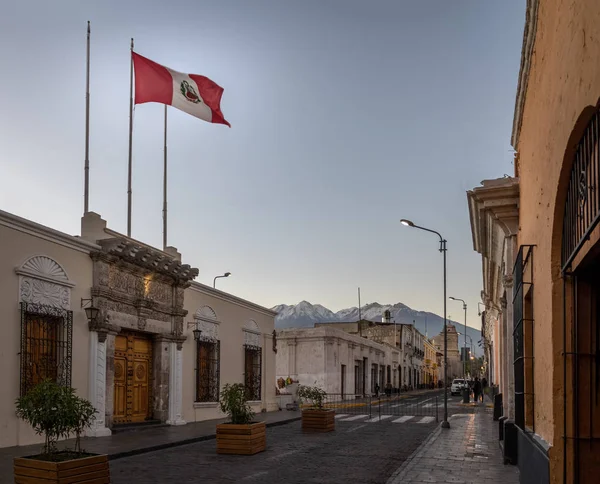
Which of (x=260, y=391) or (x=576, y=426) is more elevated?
(x=576, y=426)

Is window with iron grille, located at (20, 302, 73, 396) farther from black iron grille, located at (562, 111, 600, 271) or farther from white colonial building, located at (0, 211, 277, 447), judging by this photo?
black iron grille, located at (562, 111, 600, 271)

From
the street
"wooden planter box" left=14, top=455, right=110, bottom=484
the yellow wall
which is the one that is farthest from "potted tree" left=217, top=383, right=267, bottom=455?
the yellow wall

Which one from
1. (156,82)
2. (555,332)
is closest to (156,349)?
(156,82)

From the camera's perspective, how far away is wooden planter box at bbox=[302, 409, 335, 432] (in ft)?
66.4

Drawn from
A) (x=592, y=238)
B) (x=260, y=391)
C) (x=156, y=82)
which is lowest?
(x=260, y=391)

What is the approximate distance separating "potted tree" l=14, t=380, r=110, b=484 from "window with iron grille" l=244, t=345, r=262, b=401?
18.0 metres

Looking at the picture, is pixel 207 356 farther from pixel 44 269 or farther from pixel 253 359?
pixel 44 269

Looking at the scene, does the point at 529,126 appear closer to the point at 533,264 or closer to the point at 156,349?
the point at 533,264

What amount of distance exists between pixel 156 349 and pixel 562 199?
17.0 m

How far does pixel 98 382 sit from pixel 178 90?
9.50 metres

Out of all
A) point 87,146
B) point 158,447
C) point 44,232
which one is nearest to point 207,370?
point 158,447

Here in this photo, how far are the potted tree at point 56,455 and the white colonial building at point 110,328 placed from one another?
5.57 metres

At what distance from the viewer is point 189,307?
22.8 meters

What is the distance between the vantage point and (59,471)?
28.3 feet
